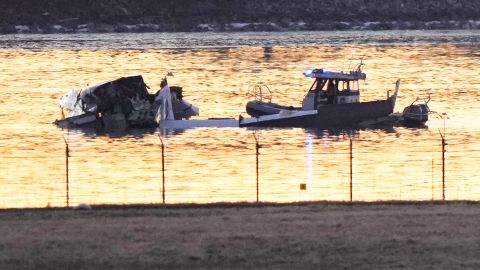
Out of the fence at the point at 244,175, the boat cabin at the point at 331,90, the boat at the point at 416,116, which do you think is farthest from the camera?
the boat at the point at 416,116

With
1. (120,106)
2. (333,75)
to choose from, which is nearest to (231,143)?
(333,75)

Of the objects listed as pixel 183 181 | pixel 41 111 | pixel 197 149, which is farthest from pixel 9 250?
pixel 41 111

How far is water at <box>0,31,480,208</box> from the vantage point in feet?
120

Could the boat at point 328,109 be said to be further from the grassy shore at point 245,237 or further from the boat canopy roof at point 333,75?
the grassy shore at point 245,237

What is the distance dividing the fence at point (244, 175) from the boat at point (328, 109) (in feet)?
30.3

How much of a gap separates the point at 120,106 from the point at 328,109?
9.28m

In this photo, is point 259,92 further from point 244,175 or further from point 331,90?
point 244,175

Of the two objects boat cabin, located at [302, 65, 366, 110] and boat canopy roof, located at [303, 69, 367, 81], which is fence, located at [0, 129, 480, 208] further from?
boat cabin, located at [302, 65, 366, 110]

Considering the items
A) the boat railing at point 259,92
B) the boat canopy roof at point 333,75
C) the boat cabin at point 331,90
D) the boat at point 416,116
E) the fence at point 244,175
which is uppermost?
the boat canopy roof at point 333,75

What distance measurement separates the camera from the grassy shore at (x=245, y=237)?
2383 cm

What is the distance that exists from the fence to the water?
0.20ft

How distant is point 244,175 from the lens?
1585 inches

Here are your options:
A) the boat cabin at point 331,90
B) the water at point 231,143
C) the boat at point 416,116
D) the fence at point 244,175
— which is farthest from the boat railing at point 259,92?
the fence at point 244,175

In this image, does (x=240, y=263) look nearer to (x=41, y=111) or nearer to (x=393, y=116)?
(x=393, y=116)
